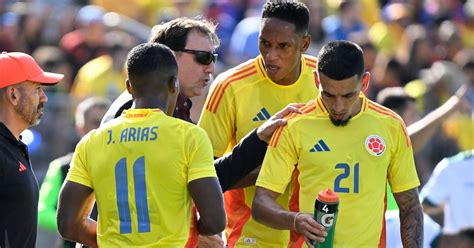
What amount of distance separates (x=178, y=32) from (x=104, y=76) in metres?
7.72

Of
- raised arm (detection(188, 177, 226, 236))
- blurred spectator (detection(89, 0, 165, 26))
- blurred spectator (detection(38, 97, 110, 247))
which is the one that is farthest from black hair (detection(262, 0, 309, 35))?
blurred spectator (detection(89, 0, 165, 26))

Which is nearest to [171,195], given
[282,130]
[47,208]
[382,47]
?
[282,130]

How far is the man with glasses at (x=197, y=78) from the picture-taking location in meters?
7.25

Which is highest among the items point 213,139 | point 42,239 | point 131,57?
point 131,57

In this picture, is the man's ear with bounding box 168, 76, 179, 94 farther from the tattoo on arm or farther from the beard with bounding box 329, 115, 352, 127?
the tattoo on arm

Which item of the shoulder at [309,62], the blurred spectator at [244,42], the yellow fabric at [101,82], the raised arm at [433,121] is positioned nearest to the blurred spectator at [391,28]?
the blurred spectator at [244,42]

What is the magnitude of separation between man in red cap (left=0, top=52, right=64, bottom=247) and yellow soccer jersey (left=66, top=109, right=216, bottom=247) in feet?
2.44

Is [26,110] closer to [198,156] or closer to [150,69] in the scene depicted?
[150,69]

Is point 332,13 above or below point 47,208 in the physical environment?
above

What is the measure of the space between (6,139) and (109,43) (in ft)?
30.9

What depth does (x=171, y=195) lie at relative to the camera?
6266 millimetres

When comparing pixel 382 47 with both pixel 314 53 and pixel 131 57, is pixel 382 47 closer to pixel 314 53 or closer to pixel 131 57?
pixel 314 53

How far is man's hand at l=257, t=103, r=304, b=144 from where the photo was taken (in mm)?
7078

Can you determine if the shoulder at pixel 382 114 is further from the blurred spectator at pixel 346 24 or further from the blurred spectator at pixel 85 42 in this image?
the blurred spectator at pixel 346 24
